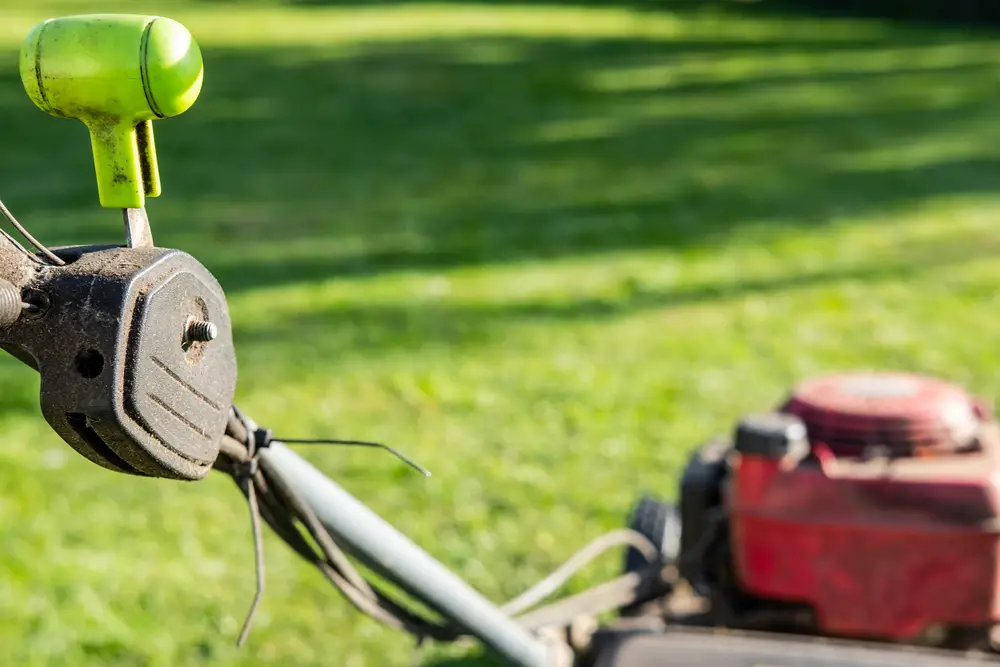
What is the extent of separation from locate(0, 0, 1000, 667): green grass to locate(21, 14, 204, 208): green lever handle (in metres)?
1.80

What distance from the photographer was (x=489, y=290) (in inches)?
211

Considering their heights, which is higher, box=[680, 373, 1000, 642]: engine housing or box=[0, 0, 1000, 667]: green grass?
box=[680, 373, 1000, 642]: engine housing

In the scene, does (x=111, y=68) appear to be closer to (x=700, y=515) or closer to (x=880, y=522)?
(x=880, y=522)

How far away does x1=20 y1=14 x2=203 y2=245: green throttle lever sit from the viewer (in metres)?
0.99

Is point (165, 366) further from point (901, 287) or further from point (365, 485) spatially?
point (901, 287)

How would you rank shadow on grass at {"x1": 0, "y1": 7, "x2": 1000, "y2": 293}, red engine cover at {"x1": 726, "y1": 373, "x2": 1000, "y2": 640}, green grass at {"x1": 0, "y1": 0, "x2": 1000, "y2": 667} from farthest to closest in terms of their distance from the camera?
shadow on grass at {"x1": 0, "y1": 7, "x2": 1000, "y2": 293} < green grass at {"x1": 0, "y1": 0, "x2": 1000, "y2": 667} < red engine cover at {"x1": 726, "y1": 373, "x2": 1000, "y2": 640}

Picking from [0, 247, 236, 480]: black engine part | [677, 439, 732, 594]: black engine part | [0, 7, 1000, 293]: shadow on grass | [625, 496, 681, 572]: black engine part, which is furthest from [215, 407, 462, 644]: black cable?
[0, 7, 1000, 293]: shadow on grass

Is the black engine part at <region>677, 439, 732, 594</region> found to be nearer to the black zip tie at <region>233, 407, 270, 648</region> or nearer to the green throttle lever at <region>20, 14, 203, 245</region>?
the black zip tie at <region>233, 407, 270, 648</region>

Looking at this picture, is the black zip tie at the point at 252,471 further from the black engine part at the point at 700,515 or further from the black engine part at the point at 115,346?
the black engine part at the point at 700,515

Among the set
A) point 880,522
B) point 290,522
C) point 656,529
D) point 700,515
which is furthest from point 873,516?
point 290,522

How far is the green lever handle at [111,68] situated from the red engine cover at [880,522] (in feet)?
4.26

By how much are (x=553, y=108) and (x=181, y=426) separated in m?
10.1

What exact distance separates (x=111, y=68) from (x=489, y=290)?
4.38 metres

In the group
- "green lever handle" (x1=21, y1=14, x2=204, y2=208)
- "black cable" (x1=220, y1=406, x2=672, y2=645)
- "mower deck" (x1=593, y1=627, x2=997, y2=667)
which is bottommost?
"mower deck" (x1=593, y1=627, x2=997, y2=667)
